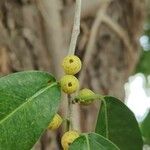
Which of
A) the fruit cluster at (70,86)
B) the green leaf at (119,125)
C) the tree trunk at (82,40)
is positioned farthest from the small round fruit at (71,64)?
the tree trunk at (82,40)

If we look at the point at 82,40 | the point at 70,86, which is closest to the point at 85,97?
the point at 70,86

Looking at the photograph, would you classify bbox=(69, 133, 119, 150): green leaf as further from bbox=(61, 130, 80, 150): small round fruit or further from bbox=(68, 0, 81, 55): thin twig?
bbox=(68, 0, 81, 55): thin twig

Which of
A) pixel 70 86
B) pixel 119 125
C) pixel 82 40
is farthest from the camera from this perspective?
pixel 82 40

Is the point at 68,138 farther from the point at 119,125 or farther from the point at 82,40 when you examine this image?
the point at 82,40

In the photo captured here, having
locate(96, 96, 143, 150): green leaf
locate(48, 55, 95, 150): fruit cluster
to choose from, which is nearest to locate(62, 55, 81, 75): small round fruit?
locate(48, 55, 95, 150): fruit cluster

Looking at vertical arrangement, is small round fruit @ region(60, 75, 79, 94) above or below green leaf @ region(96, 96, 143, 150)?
above

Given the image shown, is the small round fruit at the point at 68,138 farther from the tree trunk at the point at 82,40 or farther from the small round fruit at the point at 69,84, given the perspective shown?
the tree trunk at the point at 82,40

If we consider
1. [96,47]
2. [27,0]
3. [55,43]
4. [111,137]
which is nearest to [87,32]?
[96,47]
